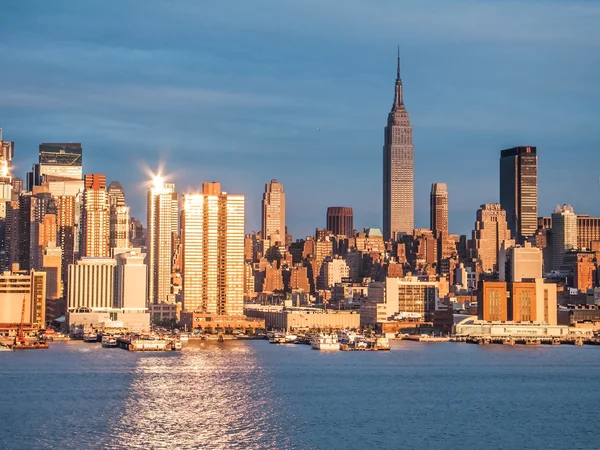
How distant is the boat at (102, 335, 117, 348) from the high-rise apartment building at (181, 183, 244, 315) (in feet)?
76.9

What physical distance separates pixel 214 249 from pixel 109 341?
89.8 ft

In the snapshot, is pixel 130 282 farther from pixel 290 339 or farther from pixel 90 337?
pixel 290 339

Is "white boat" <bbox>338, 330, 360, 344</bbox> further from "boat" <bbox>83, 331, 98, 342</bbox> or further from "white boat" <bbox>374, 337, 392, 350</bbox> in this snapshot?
"boat" <bbox>83, 331, 98, 342</bbox>

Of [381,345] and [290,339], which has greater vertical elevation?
[290,339]

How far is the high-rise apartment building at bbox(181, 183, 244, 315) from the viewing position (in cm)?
16250

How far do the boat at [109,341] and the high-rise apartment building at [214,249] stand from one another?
23.4 metres

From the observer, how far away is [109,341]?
5453 inches

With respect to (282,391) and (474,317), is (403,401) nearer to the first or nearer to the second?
(282,391)

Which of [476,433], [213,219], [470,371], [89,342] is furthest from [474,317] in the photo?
[476,433]

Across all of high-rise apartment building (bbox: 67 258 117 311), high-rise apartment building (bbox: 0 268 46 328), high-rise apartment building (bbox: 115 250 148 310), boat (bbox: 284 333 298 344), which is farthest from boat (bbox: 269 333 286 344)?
high-rise apartment building (bbox: 67 258 117 311)

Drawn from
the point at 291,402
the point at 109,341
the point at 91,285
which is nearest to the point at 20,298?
the point at 109,341

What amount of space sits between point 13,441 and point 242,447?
947 centimetres

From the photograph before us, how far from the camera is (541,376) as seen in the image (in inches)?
3777

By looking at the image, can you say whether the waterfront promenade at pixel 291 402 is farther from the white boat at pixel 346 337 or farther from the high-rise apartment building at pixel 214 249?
the high-rise apartment building at pixel 214 249
